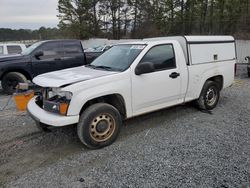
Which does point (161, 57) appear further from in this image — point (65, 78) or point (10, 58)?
point (10, 58)

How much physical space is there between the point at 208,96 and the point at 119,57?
255cm

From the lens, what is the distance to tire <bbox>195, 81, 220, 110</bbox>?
5.81 m

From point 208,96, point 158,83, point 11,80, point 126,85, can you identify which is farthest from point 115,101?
point 11,80

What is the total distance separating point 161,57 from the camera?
485cm

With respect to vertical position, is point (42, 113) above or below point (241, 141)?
above

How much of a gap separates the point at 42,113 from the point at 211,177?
2671mm

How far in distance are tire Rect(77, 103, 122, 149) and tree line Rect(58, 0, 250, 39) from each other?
20.1 metres

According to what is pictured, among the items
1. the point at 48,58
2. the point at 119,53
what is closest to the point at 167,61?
the point at 119,53

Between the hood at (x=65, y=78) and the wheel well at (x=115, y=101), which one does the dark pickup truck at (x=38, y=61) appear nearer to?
the hood at (x=65, y=78)

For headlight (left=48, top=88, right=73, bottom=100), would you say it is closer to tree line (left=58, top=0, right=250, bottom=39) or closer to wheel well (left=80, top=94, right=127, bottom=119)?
wheel well (left=80, top=94, right=127, bottom=119)

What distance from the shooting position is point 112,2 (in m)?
39.2

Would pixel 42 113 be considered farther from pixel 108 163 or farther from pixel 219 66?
pixel 219 66

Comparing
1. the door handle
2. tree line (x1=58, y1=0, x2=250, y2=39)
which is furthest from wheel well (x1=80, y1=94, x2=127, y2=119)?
tree line (x1=58, y1=0, x2=250, y2=39)

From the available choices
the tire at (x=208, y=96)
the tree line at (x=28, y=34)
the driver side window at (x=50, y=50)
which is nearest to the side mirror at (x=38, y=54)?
the driver side window at (x=50, y=50)
